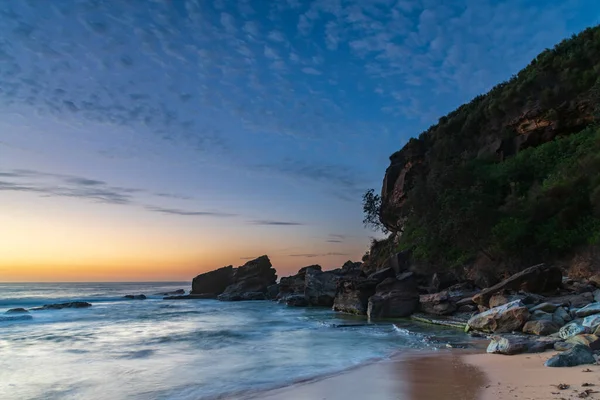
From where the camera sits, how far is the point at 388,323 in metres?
22.2

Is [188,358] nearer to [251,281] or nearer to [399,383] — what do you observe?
[399,383]

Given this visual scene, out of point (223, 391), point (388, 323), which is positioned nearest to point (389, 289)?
point (388, 323)

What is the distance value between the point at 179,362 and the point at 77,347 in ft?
24.7

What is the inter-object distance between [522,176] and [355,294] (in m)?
15.0

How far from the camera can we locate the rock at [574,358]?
26.5 ft

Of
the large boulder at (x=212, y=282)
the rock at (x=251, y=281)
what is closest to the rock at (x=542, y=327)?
the rock at (x=251, y=281)

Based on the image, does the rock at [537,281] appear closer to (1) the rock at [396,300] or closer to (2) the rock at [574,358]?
(1) the rock at [396,300]

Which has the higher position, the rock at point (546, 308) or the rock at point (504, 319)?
the rock at point (546, 308)

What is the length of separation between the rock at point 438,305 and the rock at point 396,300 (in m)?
1.08

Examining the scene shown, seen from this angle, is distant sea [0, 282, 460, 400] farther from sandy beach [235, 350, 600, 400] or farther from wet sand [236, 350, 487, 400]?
sandy beach [235, 350, 600, 400]

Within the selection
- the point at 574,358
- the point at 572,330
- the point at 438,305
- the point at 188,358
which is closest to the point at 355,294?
the point at 438,305

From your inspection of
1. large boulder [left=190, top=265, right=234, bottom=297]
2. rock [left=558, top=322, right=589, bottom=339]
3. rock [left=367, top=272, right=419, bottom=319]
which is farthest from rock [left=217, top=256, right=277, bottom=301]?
rock [left=558, top=322, right=589, bottom=339]

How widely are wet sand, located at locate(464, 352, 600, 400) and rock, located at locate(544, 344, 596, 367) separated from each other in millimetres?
204

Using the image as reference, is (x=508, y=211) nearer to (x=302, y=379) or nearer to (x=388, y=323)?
(x=388, y=323)
